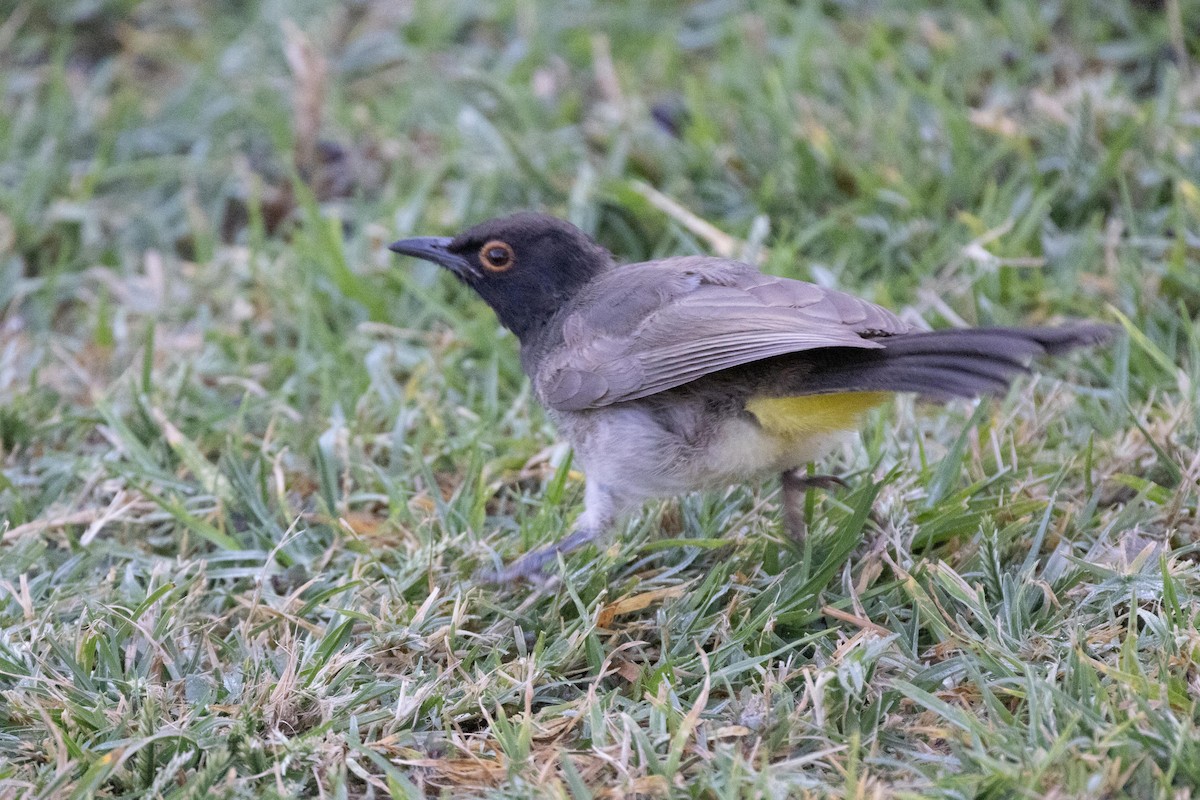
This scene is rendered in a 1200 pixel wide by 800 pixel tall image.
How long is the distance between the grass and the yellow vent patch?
0.31 metres

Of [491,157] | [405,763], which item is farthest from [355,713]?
[491,157]

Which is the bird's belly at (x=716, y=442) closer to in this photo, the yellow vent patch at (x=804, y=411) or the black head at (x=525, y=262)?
the yellow vent patch at (x=804, y=411)

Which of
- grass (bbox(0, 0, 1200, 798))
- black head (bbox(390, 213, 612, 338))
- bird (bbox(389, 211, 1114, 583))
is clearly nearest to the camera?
grass (bbox(0, 0, 1200, 798))

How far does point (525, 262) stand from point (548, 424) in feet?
2.26

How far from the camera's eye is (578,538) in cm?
420

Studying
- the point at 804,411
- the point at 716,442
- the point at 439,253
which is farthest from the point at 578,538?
the point at 439,253

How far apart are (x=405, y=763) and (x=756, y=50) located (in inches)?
201

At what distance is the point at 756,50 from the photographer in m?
7.39

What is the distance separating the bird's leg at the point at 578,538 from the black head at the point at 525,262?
83 centimetres

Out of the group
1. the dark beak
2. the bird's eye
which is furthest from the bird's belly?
the dark beak

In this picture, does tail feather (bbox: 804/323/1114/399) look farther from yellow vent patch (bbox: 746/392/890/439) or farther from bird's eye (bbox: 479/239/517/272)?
bird's eye (bbox: 479/239/517/272)

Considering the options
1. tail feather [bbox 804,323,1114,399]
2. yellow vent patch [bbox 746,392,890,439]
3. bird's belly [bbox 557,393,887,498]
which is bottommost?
bird's belly [bbox 557,393,887,498]

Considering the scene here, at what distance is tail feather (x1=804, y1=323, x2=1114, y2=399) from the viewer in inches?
137

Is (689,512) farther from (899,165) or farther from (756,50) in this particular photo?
(756,50)
